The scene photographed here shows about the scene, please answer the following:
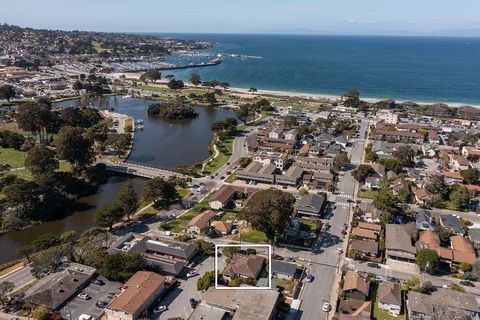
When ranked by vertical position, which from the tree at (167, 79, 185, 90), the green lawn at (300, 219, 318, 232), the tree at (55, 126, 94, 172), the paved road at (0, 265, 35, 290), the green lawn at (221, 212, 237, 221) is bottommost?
the paved road at (0, 265, 35, 290)

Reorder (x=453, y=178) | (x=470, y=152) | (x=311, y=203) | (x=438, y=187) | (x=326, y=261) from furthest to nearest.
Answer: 1. (x=470, y=152)
2. (x=453, y=178)
3. (x=438, y=187)
4. (x=311, y=203)
5. (x=326, y=261)

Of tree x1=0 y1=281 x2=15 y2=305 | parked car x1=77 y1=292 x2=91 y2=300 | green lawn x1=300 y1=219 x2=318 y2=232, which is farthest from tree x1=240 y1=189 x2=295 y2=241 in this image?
tree x1=0 y1=281 x2=15 y2=305

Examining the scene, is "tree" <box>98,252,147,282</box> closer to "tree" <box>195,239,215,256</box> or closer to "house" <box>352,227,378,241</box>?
"tree" <box>195,239,215,256</box>

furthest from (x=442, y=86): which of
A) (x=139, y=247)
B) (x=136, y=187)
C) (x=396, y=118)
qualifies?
(x=139, y=247)

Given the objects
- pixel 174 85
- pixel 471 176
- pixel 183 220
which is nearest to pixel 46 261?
pixel 183 220

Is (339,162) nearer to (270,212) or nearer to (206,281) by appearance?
(270,212)

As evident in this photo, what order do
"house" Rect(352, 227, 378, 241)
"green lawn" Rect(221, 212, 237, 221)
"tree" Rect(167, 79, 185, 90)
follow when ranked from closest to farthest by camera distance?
"house" Rect(352, 227, 378, 241) < "green lawn" Rect(221, 212, 237, 221) < "tree" Rect(167, 79, 185, 90)

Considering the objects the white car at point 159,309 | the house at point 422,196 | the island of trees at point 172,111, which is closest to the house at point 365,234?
the house at point 422,196

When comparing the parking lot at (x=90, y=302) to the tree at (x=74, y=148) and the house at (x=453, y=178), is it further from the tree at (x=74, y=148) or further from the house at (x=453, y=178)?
the house at (x=453, y=178)
